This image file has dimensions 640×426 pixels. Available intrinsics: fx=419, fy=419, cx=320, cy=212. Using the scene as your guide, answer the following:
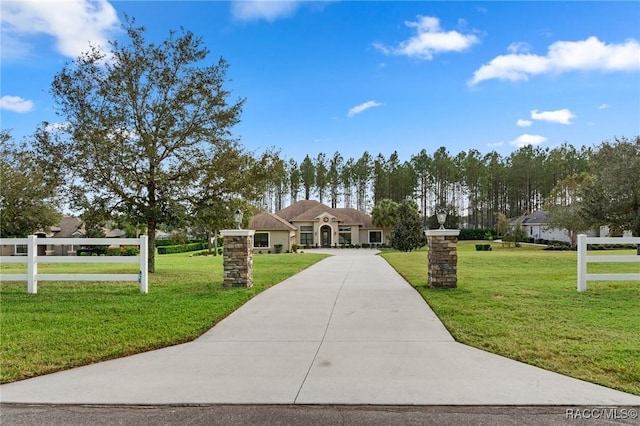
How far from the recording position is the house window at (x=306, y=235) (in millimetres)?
45000

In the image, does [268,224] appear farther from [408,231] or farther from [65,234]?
[65,234]

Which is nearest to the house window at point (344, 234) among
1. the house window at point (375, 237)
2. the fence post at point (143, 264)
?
the house window at point (375, 237)

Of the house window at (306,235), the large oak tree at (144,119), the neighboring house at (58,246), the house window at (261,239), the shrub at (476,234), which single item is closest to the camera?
the large oak tree at (144,119)

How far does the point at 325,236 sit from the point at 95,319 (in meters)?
38.6

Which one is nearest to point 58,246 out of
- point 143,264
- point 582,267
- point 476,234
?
point 143,264

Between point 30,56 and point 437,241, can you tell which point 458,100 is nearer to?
point 437,241

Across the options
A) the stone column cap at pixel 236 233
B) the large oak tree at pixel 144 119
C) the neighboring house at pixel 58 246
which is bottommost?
the neighboring house at pixel 58 246

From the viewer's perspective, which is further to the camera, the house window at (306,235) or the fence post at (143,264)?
the house window at (306,235)

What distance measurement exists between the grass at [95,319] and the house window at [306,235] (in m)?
33.8

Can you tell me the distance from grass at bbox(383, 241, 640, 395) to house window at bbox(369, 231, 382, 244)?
34249 mm

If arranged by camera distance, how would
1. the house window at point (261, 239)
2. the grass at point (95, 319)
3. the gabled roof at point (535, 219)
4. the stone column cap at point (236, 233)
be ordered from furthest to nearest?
the gabled roof at point (535, 219)
the house window at point (261, 239)
the stone column cap at point (236, 233)
the grass at point (95, 319)

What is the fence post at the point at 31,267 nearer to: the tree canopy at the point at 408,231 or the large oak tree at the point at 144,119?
the large oak tree at the point at 144,119

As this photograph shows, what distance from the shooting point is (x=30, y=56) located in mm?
12383

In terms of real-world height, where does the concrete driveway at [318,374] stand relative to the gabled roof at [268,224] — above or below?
below
